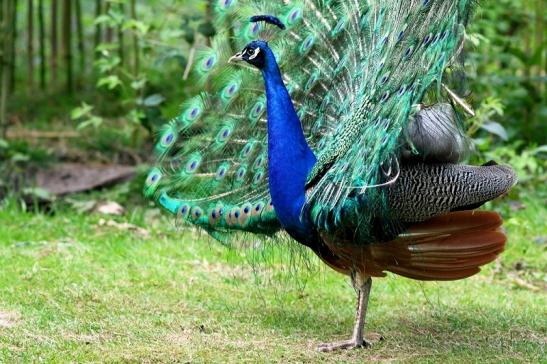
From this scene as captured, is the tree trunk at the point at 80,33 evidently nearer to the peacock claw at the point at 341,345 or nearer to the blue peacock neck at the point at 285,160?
the blue peacock neck at the point at 285,160

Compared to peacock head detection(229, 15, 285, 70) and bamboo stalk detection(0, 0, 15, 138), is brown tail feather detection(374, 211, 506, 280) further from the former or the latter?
bamboo stalk detection(0, 0, 15, 138)

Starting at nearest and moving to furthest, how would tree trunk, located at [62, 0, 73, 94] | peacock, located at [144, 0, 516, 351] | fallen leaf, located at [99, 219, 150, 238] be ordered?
1. peacock, located at [144, 0, 516, 351]
2. fallen leaf, located at [99, 219, 150, 238]
3. tree trunk, located at [62, 0, 73, 94]

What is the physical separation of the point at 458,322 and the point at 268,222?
1.30 metres

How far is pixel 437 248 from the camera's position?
16.1 feet

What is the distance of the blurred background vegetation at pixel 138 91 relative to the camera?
880 cm

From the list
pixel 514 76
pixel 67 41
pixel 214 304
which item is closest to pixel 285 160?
pixel 214 304

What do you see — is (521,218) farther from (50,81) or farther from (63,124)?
(50,81)

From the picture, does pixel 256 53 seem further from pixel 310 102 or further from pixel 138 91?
pixel 138 91

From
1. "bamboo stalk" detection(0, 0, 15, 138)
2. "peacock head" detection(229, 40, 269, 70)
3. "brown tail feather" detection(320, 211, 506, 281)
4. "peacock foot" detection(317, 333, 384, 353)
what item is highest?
"peacock head" detection(229, 40, 269, 70)

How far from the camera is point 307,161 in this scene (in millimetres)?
5113

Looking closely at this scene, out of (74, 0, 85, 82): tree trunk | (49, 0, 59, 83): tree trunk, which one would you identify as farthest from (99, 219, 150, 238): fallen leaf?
(49, 0, 59, 83): tree trunk

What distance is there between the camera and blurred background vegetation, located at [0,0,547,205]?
28.9ft

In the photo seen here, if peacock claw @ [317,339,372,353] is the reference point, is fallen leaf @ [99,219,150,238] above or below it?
below

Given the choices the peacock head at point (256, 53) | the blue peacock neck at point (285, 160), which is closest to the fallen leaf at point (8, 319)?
the blue peacock neck at point (285, 160)
